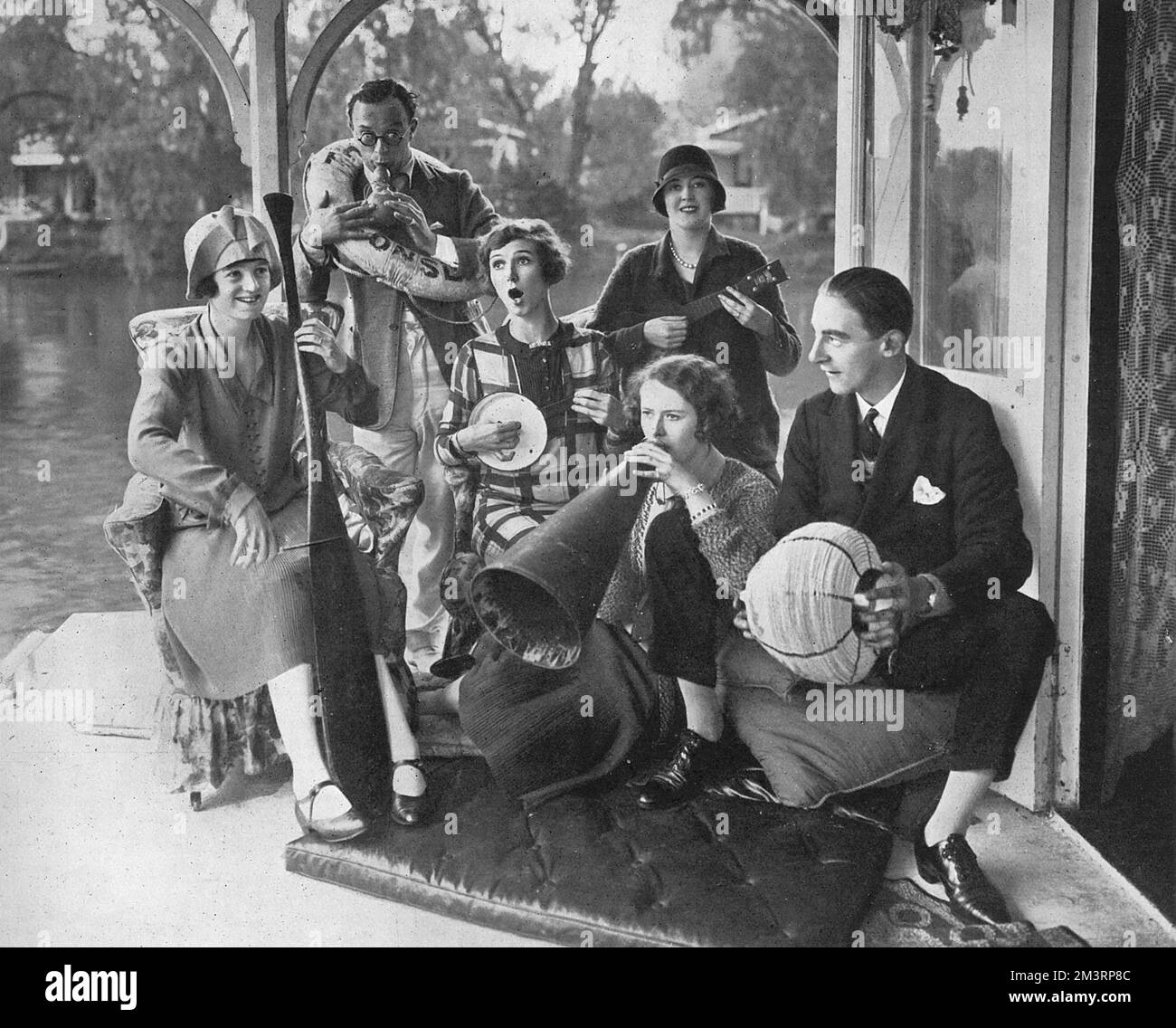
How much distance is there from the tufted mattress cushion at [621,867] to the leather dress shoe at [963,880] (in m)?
0.14

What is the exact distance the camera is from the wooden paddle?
4.05 m

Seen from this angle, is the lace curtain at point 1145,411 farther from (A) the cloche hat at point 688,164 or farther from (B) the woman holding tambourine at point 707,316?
(A) the cloche hat at point 688,164

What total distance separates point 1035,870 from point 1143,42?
238 centimetres

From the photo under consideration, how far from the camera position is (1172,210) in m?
3.76

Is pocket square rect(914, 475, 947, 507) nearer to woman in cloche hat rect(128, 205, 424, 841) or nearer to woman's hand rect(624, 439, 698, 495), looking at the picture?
woman's hand rect(624, 439, 698, 495)

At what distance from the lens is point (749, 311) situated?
13.4 ft

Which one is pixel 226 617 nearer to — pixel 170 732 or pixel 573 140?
pixel 170 732

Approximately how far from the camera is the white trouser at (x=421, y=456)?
414 cm

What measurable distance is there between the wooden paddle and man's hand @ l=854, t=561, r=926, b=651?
150 centimetres

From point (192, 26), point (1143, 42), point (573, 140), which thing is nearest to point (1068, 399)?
point (1143, 42)

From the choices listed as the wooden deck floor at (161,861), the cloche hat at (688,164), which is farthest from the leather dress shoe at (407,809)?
the cloche hat at (688,164)

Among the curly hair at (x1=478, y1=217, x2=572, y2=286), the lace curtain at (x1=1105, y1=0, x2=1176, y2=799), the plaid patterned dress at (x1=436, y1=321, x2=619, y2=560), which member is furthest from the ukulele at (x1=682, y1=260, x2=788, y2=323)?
the lace curtain at (x1=1105, y1=0, x2=1176, y2=799)

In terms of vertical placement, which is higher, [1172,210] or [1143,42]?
[1143,42]

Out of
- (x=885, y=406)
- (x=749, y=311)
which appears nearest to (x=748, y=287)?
(x=749, y=311)
